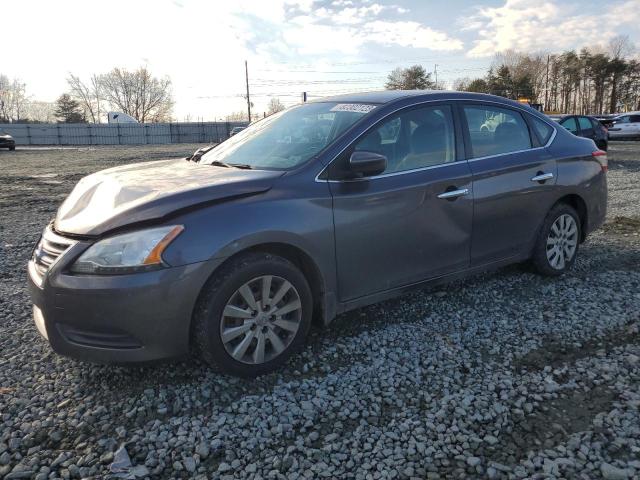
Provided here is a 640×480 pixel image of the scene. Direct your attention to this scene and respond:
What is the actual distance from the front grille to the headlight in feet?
0.63

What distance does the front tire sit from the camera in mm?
2762

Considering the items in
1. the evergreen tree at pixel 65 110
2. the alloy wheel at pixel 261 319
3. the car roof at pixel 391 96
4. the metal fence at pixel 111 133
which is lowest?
the alloy wheel at pixel 261 319

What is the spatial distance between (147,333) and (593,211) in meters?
4.34

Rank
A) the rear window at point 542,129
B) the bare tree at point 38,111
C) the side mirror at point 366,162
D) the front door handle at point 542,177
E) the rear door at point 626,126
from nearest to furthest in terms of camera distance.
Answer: the side mirror at point 366,162 < the front door handle at point 542,177 < the rear window at point 542,129 < the rear door at point 626,126 < the bare tree at point 38,111

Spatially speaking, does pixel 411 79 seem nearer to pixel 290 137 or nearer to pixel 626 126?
pixel 626 126

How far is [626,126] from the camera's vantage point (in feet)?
92.5

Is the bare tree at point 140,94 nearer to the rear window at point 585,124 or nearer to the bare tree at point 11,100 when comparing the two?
the bare tree at point 11,100

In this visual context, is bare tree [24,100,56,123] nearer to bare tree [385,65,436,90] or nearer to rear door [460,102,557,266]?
bare tree [385,65,436,90]

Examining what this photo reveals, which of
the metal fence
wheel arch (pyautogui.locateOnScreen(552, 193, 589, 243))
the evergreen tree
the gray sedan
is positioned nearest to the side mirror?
the gray sedan

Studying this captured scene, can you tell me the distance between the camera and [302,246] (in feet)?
9.86

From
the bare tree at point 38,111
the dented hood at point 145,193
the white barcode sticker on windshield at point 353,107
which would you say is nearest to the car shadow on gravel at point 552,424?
the dented hood at point 145,193

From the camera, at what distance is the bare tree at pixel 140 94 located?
87438 mm

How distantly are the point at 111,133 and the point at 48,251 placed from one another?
48648mm

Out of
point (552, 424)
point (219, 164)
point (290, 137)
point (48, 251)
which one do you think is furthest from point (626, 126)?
point (48, 251)
